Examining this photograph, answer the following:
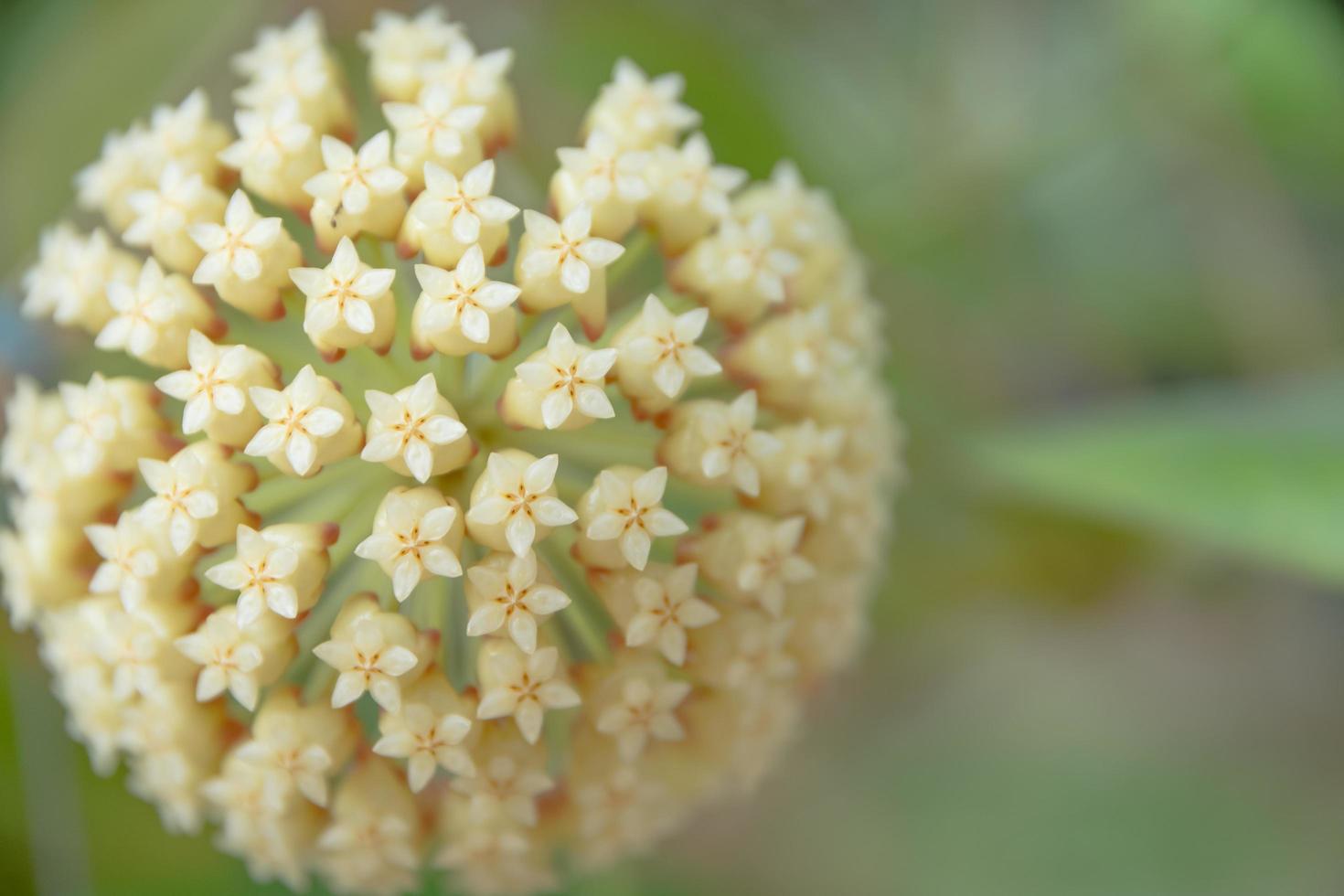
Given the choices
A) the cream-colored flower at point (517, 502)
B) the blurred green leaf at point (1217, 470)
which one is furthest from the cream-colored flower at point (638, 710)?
the blurred green leaf at point (1217, 470)

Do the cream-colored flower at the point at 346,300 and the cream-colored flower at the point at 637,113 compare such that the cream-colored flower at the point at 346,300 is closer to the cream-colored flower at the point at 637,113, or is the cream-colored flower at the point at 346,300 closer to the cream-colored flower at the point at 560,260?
the cream-colored flower at the point at 560,260

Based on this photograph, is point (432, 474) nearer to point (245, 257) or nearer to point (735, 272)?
point (245, 257)

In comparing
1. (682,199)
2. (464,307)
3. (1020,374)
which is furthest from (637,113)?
(1020,374)

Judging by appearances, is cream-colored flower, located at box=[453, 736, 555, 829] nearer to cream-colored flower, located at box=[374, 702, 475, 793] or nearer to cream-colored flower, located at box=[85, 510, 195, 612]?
cream-colored flower, located at box=[374, 702, 475, 793]

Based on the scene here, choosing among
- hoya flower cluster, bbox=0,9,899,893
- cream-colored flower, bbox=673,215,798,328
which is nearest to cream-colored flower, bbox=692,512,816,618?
hoya flower cluster, bbox=0,9,899,893

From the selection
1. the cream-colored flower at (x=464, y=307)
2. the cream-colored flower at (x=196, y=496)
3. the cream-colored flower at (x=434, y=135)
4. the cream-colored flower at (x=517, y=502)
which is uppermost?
the cream-colored flower at (x=434, y=135)

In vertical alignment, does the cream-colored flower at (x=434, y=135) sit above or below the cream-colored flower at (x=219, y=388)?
above

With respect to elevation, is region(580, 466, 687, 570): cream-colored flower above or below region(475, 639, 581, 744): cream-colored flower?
above

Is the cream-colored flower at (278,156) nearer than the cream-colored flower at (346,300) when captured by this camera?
No
